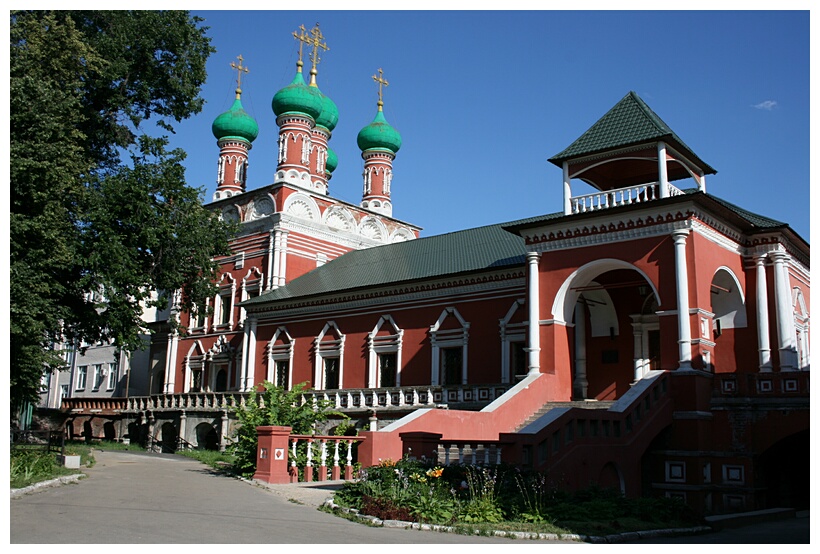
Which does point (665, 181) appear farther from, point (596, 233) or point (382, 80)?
point (382, 80)

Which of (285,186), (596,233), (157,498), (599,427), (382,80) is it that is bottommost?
(157,498)

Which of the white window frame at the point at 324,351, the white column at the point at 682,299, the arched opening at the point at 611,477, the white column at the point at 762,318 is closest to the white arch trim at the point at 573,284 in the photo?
the white column at the point at 682,299

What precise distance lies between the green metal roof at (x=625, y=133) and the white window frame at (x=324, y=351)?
1132 centimetres

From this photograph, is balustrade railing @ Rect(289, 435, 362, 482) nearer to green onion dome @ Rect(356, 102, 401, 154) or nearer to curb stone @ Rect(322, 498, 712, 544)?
curb stone @ Rect(322, 498, 712, 544)

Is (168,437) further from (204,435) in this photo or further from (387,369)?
(387,369)

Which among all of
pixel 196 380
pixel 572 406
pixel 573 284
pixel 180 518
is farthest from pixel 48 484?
pixel 196 380

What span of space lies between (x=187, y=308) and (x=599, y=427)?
1420 centimetres

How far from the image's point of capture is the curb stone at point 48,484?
41.6 ft

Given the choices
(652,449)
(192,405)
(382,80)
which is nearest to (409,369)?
(192,405)

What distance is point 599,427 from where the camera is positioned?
50.0ft

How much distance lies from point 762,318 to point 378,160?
2431 cm

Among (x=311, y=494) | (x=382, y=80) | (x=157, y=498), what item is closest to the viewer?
(x=157, y=498)

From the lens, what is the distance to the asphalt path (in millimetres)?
9461

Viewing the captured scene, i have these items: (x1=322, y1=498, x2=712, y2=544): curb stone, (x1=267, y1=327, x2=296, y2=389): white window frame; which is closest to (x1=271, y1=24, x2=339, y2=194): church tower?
(x1=267, y1=327, x2=296, y2=389): white window frame
